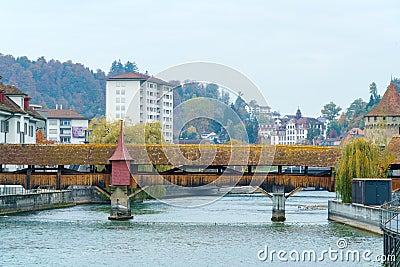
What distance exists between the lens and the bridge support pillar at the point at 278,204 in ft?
138

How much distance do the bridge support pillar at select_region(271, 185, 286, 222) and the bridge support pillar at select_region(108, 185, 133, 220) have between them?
617 cm

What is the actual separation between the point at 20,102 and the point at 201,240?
87.0ft

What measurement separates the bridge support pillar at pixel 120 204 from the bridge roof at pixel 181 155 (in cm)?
208

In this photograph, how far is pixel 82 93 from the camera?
177375 millimetres

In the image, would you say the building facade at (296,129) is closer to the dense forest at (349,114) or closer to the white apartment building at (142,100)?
the dense forest at (349,114)

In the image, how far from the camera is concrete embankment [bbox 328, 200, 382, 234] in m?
35.6

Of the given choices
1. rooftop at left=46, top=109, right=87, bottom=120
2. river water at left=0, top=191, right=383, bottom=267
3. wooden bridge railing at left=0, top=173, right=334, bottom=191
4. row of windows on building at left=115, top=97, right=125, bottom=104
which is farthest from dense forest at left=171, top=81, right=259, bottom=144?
rooftop at left=46, top=109, right=87, bottom=120

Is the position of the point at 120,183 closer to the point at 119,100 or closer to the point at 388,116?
the point at 388,116

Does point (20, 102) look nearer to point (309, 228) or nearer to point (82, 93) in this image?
point (309, 228)

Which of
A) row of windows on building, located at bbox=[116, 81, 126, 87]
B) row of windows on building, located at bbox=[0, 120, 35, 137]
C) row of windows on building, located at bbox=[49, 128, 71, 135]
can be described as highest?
row of windows on building, located at bbox=[116, 81, 126, 87]

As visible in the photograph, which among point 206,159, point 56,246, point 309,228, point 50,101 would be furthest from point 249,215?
point 50,101

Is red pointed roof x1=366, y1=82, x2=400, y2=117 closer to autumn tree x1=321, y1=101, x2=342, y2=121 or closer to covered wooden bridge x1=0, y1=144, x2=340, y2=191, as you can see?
covered wooden bridge x1=0, y1=144, x2=340, y2=191

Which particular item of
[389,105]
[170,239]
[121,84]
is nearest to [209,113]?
[170,239]

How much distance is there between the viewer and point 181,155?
4478cm
